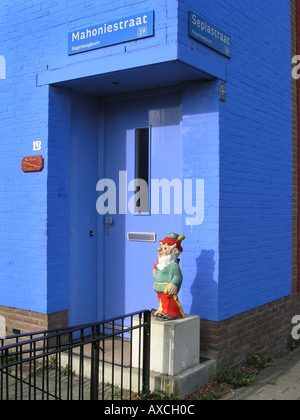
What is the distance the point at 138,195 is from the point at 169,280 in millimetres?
1525

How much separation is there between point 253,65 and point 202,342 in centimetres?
343

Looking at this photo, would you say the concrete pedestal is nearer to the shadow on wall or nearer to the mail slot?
the shadow on wall

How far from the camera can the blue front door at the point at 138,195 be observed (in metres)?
5.67

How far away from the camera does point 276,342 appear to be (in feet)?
21.9

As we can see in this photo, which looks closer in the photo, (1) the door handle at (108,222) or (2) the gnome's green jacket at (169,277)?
(2) the gnome's green jacket at (169,277)

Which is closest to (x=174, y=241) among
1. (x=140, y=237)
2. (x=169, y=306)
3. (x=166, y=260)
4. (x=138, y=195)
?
(x=166, y=260)

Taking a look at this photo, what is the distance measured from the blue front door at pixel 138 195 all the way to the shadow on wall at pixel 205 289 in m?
0.55

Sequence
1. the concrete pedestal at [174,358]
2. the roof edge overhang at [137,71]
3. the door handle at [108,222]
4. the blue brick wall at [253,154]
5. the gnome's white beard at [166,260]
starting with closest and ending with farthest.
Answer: the concrete pedestal at [174,358] → the roof edge overhang at [137,71] → the gnome's white beard at [166,260] → the blue brick wall at [253,154] → the door handle at [108,222]

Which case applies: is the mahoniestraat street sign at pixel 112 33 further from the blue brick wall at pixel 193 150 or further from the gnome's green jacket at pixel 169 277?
the gnome's green jacket at pixel 169 277

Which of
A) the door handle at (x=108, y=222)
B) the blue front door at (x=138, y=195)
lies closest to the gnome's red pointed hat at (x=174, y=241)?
the blue front door at (x=138, y=195)

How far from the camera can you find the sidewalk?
4.84 meters

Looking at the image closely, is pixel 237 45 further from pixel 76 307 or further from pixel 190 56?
pixel 76 307

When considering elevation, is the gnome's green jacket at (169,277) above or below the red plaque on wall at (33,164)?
below
